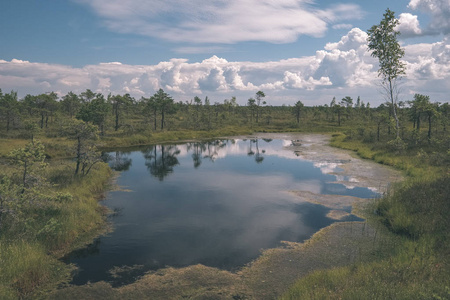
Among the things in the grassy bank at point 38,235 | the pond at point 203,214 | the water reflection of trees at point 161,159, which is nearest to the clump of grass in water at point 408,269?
the pond at point 203,214

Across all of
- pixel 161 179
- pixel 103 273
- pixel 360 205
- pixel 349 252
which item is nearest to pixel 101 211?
pixel 103 273

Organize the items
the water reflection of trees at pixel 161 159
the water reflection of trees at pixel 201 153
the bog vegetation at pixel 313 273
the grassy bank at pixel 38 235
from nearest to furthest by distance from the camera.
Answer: the bog vegetation at pixel 313 273 < the grassy bank at pixel 38 235 < the water reflection of trees at pixel 161 159 < the water reflection of trees at pixel 201 153

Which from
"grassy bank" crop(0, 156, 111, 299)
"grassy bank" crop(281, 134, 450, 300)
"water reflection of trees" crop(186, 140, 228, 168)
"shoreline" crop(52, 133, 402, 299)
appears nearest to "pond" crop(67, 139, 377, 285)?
"shoreline" crop(52, 133, 402, 299)

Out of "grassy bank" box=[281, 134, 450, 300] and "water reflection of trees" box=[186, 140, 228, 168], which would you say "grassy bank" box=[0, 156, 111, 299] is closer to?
"grassy bank" box=[281, 134, 450, 300]

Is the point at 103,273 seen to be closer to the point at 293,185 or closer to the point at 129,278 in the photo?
the point at 129,278

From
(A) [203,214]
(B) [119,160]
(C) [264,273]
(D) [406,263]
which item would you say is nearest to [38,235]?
(A) [203,214]

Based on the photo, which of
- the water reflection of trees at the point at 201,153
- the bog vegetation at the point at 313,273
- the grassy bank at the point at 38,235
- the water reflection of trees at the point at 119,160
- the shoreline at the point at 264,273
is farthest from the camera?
the water reflection of trees at the point at 201,153

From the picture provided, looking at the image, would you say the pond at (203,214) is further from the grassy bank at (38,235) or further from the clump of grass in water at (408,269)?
the clump of grass in water at (408,269)
